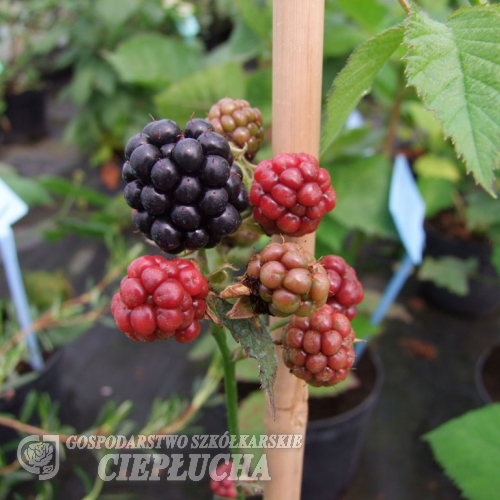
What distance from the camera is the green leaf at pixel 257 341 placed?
302 millimetres

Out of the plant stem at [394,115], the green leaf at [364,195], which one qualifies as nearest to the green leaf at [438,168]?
the plant stem at [394,115]

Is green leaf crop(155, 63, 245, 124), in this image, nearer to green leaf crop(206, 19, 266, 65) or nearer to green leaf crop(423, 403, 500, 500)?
green leaf crop(206, 19, 266, 65)

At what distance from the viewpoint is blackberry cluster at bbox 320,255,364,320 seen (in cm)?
37

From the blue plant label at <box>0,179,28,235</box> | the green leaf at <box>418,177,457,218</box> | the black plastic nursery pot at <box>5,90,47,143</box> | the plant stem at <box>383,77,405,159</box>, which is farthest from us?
the black plastic nursery pot at <box>5,90,47,143</box>

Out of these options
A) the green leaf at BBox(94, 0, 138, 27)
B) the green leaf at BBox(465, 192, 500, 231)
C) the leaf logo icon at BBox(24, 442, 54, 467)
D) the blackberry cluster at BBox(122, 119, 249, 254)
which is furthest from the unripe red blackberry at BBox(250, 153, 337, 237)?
the green leaf at BBox(94, 0, 138, 27)

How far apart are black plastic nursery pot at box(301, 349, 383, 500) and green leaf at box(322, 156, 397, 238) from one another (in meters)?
0.34

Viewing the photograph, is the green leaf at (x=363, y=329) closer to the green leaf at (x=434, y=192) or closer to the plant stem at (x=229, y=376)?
the plant stem at (x=229, y=376)

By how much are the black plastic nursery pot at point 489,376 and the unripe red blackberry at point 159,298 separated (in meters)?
0.92

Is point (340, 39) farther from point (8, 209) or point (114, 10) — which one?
point (114, 10)

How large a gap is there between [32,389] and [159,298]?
844mm

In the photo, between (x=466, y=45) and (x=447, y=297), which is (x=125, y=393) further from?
(x=466, y=45)

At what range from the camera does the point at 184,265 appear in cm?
31

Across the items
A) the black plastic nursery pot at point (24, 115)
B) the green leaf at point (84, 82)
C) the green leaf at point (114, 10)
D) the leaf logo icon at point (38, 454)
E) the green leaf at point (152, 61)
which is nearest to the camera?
the leaf logo icon at point (38, 454)

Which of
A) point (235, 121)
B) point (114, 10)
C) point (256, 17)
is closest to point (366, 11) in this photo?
point (256, 17)
